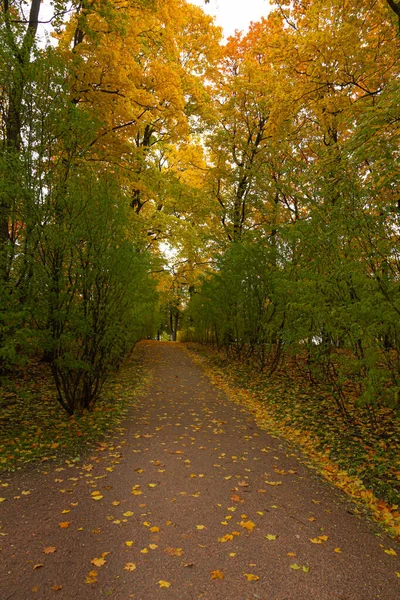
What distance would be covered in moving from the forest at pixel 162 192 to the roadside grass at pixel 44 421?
1.10ft

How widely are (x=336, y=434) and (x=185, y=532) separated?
134 inches

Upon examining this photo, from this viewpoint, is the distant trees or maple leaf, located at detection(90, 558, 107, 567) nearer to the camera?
maple leaf, located at detection(90, 558, 107, 567)

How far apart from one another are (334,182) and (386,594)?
524 centimetres

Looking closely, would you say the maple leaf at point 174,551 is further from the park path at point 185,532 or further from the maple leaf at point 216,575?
the maple leaf at point 216,575

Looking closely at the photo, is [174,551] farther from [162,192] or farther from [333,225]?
[162,192]

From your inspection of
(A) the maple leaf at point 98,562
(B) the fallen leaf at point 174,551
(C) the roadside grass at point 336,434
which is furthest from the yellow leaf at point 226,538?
(C) the roadside grass at point 336,434

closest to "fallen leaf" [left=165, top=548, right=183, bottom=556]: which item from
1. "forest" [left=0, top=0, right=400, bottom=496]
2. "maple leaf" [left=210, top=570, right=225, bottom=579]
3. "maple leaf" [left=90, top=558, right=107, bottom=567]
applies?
"maple leaf" [left=210, top=570, right=225, bottom=579]

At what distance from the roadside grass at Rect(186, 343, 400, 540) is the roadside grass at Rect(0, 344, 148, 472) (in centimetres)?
284

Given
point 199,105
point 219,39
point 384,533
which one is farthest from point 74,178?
point 219,39

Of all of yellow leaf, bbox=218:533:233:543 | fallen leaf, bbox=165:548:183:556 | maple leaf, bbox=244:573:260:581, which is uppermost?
fallen leaf, bbox=165:548:183:556

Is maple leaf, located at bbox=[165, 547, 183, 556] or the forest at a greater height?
the forest

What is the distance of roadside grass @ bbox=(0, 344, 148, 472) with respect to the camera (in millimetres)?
4730

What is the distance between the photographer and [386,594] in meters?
2.49

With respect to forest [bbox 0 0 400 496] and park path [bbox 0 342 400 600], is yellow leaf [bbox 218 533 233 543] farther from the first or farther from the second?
forest [bbox 0 0 400 496]
